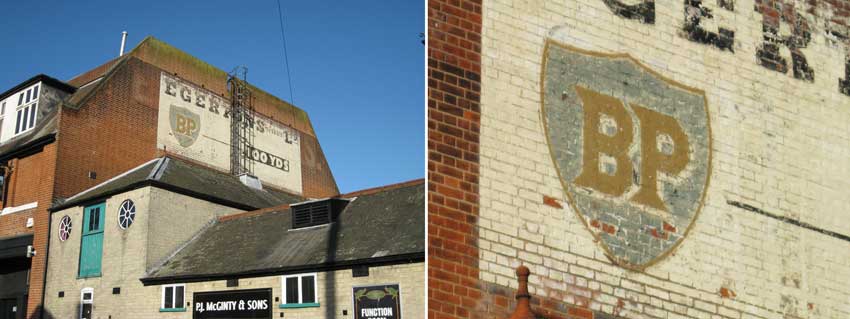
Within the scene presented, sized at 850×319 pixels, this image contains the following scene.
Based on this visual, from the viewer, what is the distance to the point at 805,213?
11664 mm

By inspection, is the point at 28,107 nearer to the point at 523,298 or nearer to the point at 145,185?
the point at 145,185

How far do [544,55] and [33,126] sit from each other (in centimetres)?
2402

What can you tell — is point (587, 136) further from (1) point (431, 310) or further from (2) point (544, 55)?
(1) point (431, 310)

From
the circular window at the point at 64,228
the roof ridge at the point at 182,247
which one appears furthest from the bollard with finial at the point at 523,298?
the circular window at the point at 64,228

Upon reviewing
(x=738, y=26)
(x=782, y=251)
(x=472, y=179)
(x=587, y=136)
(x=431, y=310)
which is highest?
(x=738, y=26)

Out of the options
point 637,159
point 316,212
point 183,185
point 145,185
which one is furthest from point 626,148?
point 183,185

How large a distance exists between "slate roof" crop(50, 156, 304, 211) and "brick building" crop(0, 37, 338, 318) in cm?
103

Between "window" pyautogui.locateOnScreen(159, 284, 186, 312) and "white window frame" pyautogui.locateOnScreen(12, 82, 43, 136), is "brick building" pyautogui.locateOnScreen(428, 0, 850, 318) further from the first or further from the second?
"white window frame" pyautogui.locateOnScreen(12, 82, 43, 136)

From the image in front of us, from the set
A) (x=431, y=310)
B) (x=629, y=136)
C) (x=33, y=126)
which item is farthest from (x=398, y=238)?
(x=33, y=126)

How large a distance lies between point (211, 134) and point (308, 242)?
12.0 metres

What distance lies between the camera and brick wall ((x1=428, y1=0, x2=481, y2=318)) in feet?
28.2

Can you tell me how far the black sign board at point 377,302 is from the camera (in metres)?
18.3

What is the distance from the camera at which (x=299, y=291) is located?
790 inches

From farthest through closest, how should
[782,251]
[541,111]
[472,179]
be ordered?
[782,251] → [541,111] → [472,179]
